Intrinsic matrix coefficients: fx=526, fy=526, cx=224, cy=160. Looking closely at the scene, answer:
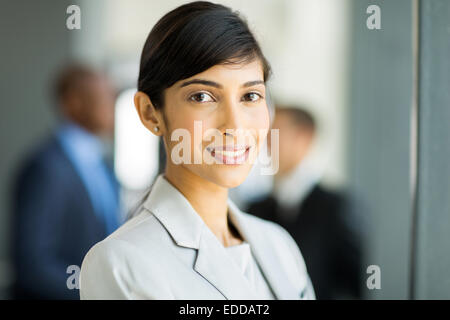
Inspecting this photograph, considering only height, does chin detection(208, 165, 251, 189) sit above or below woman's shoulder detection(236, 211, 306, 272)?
above

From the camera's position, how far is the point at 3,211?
3.89m

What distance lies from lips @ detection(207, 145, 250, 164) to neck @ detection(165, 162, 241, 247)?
7 centimetres

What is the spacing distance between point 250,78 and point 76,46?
2.67 metres

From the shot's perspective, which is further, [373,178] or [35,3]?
[35,3]

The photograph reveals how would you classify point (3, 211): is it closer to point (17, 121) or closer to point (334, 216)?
point (17, 121)

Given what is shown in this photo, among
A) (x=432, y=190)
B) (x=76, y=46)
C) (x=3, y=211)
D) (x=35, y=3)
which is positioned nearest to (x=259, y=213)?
(x=432, y=190)

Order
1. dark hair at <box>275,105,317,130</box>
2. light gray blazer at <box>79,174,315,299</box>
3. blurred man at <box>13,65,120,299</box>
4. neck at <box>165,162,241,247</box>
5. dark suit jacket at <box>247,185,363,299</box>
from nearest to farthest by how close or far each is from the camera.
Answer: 1. light gray blazer at <box>79,174,315,299</box>
2. neck at <box>165,162,241,247</box>
3. blurred man at <box>13,65,120,299</box>
4. dark suit jacket at <box>247,185,363,299</box>
5. dark hair at <box>275,105,317,130</box>

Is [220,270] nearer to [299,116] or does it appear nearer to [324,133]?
[299,116]

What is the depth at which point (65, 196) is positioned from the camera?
5.39 ft

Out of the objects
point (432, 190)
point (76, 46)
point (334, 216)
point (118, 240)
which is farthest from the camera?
point (76, 46)

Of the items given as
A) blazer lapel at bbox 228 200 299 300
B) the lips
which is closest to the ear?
the lips

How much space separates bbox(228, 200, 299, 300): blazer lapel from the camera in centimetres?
88

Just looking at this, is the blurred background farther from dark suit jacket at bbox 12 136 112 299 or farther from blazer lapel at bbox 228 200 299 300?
blazer lapel at bbox 228 200 299 300
